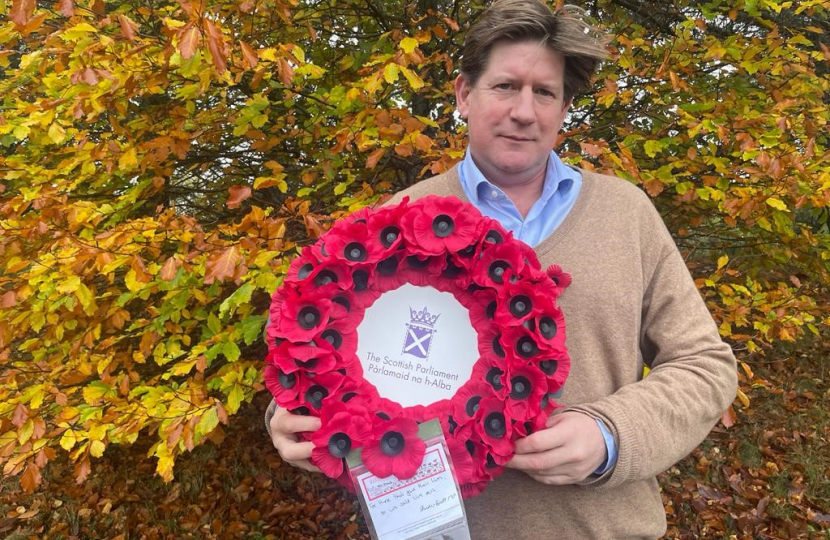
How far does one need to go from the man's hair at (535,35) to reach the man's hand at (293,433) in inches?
44.2

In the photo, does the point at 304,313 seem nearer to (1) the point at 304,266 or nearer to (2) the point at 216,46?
(1) the point at 304,266

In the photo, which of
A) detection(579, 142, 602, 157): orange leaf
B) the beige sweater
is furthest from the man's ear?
detection(579, 142, 602, 157): orange leaf

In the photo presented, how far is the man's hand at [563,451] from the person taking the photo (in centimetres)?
120

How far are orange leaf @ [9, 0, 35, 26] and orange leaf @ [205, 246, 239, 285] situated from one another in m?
1.01

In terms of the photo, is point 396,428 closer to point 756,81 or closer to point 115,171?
point 115,171

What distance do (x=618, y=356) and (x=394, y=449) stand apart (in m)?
0.71

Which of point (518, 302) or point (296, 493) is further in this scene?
point (296, 493)

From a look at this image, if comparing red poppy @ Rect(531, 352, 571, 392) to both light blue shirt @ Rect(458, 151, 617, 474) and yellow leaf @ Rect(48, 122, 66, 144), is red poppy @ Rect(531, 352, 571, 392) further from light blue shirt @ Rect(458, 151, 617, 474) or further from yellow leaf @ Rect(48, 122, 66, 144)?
yellow leaf @ Rect(48, 122, 66, 144)

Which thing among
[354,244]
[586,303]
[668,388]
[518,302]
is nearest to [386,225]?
[354,244]

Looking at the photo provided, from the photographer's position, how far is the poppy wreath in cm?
119

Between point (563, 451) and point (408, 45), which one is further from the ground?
point (408, 45)

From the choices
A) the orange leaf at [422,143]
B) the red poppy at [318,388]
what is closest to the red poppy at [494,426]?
the red poppy at [318,388]

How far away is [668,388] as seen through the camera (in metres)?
1.35

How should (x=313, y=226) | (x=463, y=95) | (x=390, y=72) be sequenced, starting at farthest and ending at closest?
(x=390, y=72) → (x=313, y=226) → (x=463, y=95)
